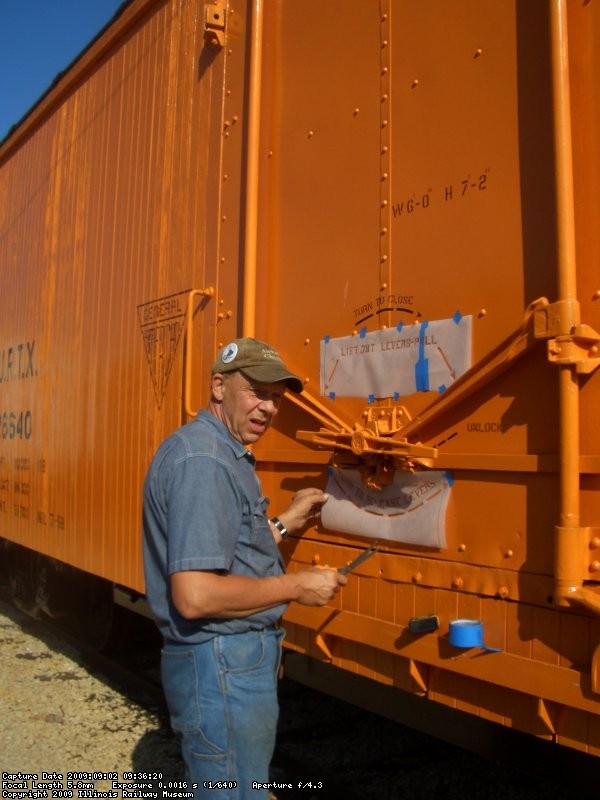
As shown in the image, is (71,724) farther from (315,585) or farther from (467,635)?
(467,635)

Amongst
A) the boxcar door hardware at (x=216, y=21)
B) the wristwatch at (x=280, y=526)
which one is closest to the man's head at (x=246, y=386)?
the wristwatch at (x=280, y=526)

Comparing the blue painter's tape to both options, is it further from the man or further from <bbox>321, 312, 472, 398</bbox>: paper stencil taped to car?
the man

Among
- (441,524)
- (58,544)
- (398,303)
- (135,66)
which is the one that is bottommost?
(58,544)

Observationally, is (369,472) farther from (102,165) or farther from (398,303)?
(102,165)

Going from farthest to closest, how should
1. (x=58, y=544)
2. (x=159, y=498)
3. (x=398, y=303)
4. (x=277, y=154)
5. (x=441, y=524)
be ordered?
1. (x=58, y=544)
2. (x=277, y=154)
3. (x=398, y=303)
4. (x=441, y=524)
5. (x=159, y=498)

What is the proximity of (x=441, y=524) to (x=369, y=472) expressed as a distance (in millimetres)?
326

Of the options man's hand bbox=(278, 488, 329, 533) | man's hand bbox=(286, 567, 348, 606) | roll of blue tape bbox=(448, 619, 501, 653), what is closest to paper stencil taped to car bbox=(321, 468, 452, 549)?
man's hand bbox=(278, 488, 329, 533)

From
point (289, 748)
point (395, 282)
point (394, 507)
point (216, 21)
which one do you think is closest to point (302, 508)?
point (394, 507)

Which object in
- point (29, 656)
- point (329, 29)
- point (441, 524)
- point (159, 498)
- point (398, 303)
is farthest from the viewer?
point (29, 656)

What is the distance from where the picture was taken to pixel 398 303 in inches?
101

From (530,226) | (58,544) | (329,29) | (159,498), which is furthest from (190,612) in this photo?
(58,544)

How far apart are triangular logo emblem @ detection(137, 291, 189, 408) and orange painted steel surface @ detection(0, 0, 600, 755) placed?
0.01 metres

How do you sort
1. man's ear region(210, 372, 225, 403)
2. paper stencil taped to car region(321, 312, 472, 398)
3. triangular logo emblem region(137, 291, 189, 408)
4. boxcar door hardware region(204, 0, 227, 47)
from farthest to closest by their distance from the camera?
1. triangular logo emblem region(137, 291, 189, 408)
2. boxcar door hardware region(204, 0, 227, 47)
3. paper stencil taped to car region(321, 312, 472, 398)
4. man's ear region(210, 372, 225, 403)

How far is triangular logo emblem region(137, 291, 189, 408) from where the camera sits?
12.3ft
